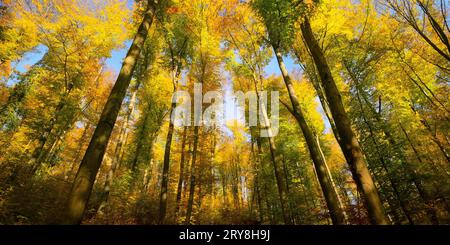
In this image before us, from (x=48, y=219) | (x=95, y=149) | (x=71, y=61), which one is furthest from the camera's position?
(x=71, y=61)

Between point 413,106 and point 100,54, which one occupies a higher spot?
point 100,54

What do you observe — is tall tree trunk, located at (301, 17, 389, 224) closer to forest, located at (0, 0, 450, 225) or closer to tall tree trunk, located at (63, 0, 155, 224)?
forest, located at (0, 0, 450, 225)

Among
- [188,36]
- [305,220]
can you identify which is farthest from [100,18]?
[305,220]

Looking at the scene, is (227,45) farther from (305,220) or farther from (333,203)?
(305,220)

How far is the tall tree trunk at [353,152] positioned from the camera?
4199 millimetres

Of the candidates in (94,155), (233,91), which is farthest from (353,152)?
(233,91)

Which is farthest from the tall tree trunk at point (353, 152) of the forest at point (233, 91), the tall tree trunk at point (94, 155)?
the tall tree trunk at point (94, 155)


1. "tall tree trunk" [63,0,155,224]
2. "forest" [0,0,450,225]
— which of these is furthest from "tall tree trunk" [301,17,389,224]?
"tall tree trunk" [63,0,155,224]

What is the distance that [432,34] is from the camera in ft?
40.5

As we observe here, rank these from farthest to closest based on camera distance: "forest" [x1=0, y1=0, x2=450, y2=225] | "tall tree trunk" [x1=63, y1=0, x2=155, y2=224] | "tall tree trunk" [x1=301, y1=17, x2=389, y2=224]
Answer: "forest" [x1=0, y1=0, x2=450, y2=225]
"tall tree trunk" [x1=301, y1=17, x2=389, y2=224]
"tall tree trunk" [x1=63, y1=0, x2=155, y2=224]

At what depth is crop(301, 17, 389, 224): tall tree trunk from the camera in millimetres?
4199

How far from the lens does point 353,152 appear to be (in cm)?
479

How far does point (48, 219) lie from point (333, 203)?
950 cm

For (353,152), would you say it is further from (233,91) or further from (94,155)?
(233,91)
